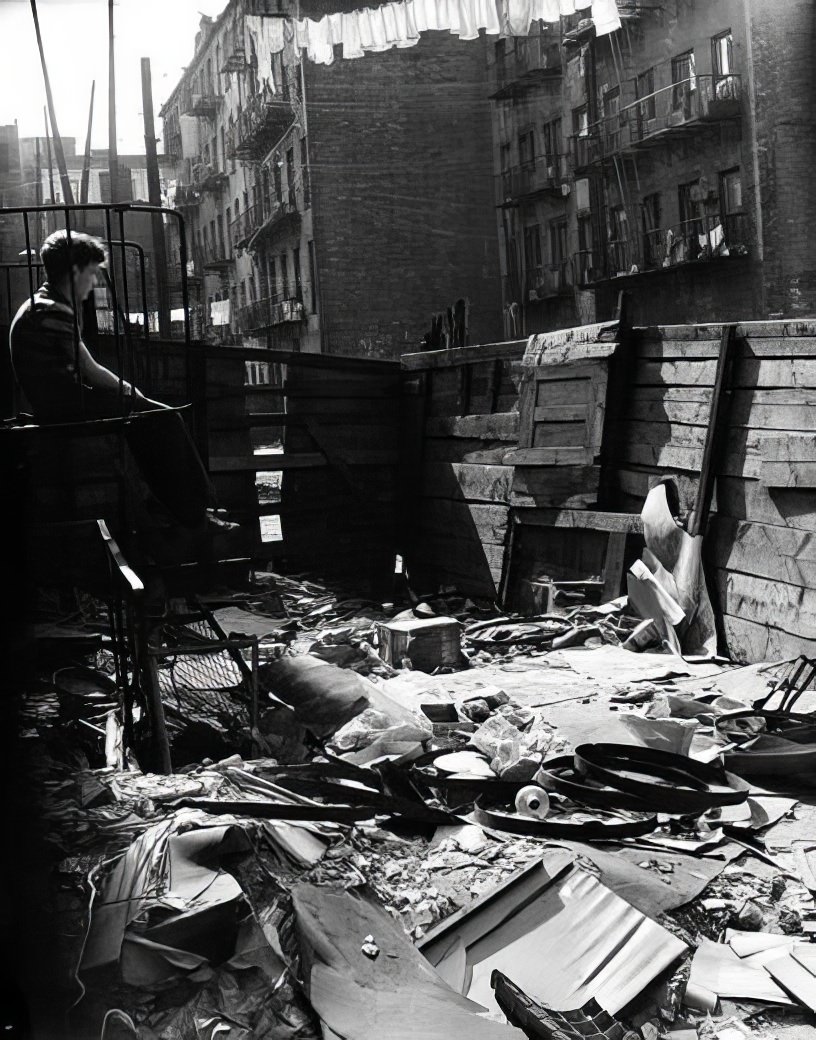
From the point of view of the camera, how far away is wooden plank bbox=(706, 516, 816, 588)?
6.23 meters

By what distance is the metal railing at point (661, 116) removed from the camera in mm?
18641

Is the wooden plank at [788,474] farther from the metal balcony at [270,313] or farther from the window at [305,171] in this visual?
the window at [305,171]

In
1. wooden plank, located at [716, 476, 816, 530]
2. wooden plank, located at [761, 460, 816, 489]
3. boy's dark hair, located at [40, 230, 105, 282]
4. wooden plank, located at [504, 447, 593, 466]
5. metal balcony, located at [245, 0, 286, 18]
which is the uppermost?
metal balcony, located at [245, 0, 286, 18]

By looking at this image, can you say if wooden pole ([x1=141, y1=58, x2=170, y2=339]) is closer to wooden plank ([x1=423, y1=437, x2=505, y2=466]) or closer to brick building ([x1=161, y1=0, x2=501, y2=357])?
brick building ([x1=161, y1=0, x2=501, y2=357])

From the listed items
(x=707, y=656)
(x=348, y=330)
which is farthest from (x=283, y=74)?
(x=707, y=656)

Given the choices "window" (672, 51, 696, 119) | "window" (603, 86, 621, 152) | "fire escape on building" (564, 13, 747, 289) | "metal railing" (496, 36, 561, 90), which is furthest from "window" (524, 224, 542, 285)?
"window" (672, 51, 696, 119)

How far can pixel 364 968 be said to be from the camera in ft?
8.55

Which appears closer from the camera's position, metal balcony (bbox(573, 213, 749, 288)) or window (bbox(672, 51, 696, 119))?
metal balcony (bbox(573, 213, 749, 288))

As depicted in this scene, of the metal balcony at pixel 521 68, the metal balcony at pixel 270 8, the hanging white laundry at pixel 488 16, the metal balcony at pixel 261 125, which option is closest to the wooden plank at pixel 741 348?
the metal balcony at pixel 261 125

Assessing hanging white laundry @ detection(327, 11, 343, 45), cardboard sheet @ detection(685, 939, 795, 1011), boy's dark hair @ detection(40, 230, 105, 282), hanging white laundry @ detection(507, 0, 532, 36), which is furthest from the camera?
hanging white laundry @ detection(507, 0, 532, 36)

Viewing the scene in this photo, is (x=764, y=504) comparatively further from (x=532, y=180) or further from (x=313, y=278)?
(x=532, y=180)

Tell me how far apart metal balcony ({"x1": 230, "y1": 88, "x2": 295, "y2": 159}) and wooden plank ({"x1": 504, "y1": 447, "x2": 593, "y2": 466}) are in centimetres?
319

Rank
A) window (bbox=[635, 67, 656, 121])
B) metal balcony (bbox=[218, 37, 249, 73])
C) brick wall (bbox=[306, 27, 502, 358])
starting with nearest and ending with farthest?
metal balcony (bbox=[218, 37, 249, 73]) → brick wall (bbox=[306, 27, 502, 358]) → window (bbox=[635, 67, 656, 121])

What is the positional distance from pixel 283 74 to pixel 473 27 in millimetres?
4097
